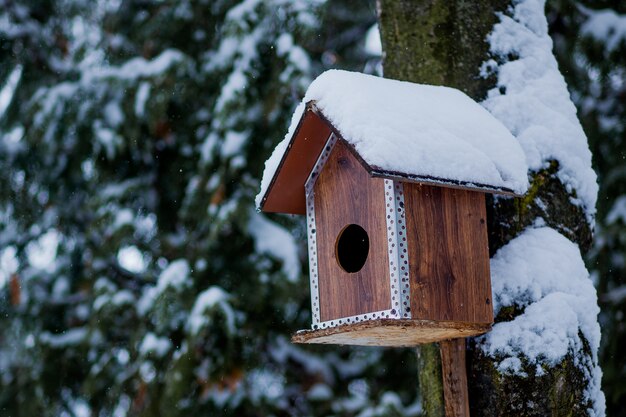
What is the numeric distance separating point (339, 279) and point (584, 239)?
979 millimetres

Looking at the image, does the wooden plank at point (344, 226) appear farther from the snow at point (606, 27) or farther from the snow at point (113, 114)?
the snow at point (113, 114)

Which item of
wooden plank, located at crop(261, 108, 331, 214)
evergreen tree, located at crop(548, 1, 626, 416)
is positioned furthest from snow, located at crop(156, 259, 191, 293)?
evergreen tree, located at crop(548, 1, 626, 416)

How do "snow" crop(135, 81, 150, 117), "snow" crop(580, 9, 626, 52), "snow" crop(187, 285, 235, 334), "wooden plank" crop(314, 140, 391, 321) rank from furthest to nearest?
1. "snow" crop(135, 81, 150, 117)
2. "snow" crop(580, 9, 626, 52)
3. "snow" crop(187, 285, 235, 334)
4. "wooden plank" crop(314, 140, 391, 321)

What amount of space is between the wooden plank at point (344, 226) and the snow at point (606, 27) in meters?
3.13

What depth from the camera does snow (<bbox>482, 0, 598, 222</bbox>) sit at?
3.04m

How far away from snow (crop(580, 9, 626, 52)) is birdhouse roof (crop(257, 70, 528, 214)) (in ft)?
8.91

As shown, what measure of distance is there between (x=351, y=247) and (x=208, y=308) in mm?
2294

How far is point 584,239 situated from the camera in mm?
3135

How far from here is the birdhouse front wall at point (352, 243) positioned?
100 inches

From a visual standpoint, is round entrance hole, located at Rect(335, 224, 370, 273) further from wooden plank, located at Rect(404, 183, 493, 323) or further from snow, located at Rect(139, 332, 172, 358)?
snow, located at Rect(139, 332, 172, 358)

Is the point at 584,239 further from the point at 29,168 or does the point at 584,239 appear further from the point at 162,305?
the point at 29,168

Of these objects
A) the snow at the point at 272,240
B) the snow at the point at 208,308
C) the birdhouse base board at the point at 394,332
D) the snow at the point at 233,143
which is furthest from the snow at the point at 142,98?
the birdhouse base board at the point at 394,332

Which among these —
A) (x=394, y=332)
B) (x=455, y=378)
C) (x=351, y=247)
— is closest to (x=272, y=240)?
(x=351, y=247)

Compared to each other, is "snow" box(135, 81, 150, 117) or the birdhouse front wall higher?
"snow" box(135, 81, 150, 117)
